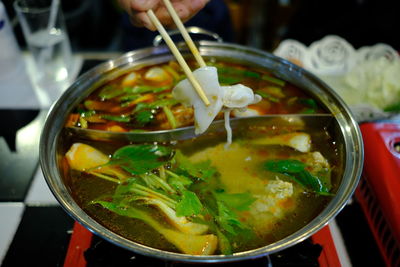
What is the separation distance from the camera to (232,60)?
2.54 metres

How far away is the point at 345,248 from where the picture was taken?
2008 millimetres

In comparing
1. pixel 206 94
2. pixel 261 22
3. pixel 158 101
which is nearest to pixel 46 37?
pixel 158 101

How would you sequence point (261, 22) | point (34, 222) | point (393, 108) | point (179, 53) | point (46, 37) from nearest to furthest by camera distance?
1. point (179, 53)
2. point (34, 222)
3. point (393, 108)
4. point (46, 37)
5. point (261, 22)

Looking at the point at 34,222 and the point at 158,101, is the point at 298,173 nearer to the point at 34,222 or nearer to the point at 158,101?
the point at 158,101

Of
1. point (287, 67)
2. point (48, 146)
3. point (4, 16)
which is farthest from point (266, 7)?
point (48, 146)

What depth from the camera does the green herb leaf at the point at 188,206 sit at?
5.56 ft

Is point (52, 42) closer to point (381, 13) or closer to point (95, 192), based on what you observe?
point (95, 192)

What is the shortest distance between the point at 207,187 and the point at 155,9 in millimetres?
1090

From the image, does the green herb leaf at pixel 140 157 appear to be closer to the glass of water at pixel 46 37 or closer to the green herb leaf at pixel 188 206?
the green herb leaf at pixel 188 206

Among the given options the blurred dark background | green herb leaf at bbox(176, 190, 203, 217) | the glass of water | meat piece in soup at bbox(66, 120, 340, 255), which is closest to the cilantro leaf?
meat piece in soup at bbox(66, 120, 340, 255)

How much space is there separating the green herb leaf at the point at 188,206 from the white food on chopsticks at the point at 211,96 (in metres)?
0.36

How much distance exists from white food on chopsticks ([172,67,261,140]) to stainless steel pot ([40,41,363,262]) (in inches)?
22.1

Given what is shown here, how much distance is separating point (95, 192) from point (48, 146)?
337mm

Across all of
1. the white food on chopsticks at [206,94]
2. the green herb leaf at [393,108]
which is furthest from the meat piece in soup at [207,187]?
the green herb leaf at [393,108]
